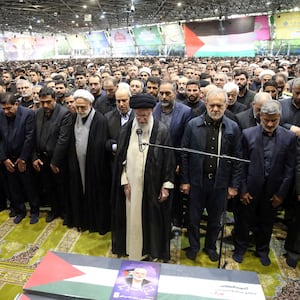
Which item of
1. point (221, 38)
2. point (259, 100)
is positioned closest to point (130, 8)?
point (221, 38)

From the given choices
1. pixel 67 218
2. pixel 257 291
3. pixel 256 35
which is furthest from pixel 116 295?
pixel 256 35

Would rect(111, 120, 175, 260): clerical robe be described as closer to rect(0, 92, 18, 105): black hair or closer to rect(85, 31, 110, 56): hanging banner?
rect(0, 92, 18, 105): black hair

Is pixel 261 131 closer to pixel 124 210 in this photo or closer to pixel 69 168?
pixel 124 210

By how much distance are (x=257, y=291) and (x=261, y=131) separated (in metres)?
1.48

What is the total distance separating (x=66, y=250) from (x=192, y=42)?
42.9ft

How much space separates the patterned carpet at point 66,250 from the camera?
2641 mm

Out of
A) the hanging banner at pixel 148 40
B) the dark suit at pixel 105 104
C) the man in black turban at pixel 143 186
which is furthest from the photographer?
the hanging banner at pixel 148 40

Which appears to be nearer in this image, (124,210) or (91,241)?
(124,210)

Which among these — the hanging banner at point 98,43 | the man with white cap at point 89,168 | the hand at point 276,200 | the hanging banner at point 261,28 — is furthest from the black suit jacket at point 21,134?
the hanging banner at point 98,43

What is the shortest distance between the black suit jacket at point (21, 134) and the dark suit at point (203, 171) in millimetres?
1771

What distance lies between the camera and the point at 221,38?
1378cm

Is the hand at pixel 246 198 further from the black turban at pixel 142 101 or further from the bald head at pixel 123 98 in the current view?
the bald head at pixel 123 98

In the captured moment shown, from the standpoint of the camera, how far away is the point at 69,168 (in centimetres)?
322

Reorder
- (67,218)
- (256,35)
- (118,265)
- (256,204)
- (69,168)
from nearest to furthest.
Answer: (118,265)
(256,204)
(69,168)
(67,218)
(256,35)
